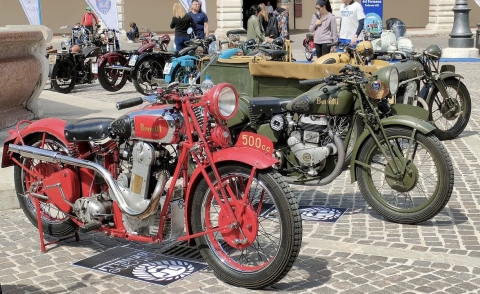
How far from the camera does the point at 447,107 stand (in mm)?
8969

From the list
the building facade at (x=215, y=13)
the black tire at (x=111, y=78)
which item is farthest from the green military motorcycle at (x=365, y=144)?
the building facade at (x=215, y=13)

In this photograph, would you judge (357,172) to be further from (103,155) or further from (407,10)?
(407,10)

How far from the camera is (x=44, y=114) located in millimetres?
10391

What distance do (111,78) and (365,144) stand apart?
372 inches

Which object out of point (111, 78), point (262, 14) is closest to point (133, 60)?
point (111, 78)

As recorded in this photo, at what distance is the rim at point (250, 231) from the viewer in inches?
169

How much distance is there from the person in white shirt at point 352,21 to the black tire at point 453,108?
4576 millimetres

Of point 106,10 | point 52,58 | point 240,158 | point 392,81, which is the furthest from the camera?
point 106,10

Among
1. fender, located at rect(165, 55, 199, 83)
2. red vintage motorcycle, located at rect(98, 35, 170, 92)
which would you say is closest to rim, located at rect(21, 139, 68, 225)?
fender, located at rect(165, 55, 199, 83)

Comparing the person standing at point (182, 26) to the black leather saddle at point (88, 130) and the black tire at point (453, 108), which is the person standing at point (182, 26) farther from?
the black leather saddle at point (88, 130)

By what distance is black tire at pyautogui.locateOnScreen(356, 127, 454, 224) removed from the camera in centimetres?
551

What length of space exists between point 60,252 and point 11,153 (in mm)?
741

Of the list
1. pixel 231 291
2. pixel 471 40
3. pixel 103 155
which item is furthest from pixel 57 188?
pixel 471 40

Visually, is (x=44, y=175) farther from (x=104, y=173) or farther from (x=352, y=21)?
(x=352, y=21)
